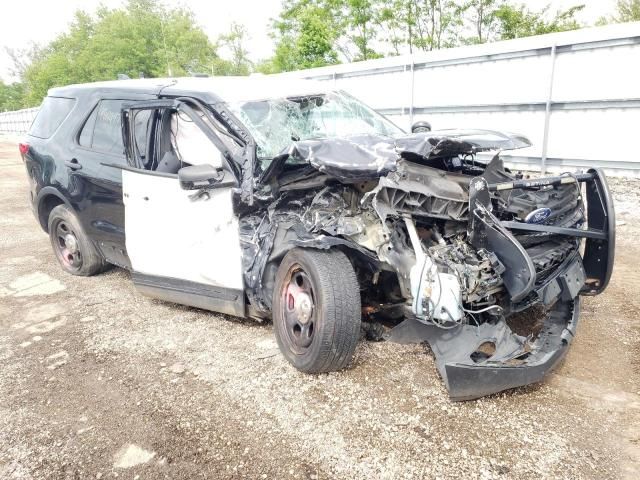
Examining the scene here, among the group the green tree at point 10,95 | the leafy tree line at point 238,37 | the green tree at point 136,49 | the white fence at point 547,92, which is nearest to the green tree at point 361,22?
the leafy tree line at point 238,37

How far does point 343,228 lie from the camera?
2.88 meters

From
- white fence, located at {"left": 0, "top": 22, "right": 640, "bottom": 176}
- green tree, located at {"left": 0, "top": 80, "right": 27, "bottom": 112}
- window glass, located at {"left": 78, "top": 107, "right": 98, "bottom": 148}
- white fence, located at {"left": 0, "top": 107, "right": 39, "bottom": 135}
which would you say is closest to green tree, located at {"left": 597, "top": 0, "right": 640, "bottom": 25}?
white fence, located at {"left": 0, "top": 22, "right": 640, "bottom": 176}

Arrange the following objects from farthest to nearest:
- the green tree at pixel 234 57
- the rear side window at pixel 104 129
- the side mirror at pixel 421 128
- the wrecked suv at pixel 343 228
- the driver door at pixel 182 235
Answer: the green tree at pixel 234 57 → the side mirror at pixel 421 128 → the rear side window at pixel 104 129 → the driver door at pixel 182 235 → the wrecked suv at pixel 343 228

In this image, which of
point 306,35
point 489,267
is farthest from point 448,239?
point 306,35

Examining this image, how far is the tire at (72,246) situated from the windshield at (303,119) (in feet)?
7.21

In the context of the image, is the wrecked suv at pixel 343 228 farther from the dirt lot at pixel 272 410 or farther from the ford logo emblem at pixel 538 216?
the dirt lot at pixel 272 410

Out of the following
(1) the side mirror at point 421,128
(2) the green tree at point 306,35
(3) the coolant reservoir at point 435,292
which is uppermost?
(2) the green tree at point 306,35

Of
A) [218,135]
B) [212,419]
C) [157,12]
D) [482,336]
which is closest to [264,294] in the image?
[212,419]

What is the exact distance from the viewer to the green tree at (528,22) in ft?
65.2

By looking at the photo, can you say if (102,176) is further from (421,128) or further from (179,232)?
(421,128)

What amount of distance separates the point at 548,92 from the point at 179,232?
6968 mm

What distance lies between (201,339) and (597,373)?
2.57 m

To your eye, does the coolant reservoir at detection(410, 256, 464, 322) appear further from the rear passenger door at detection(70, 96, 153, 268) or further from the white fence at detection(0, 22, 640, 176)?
the white fence at detection(0, 22, 640, 176)

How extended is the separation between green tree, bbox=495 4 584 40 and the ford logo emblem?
19.6 m
